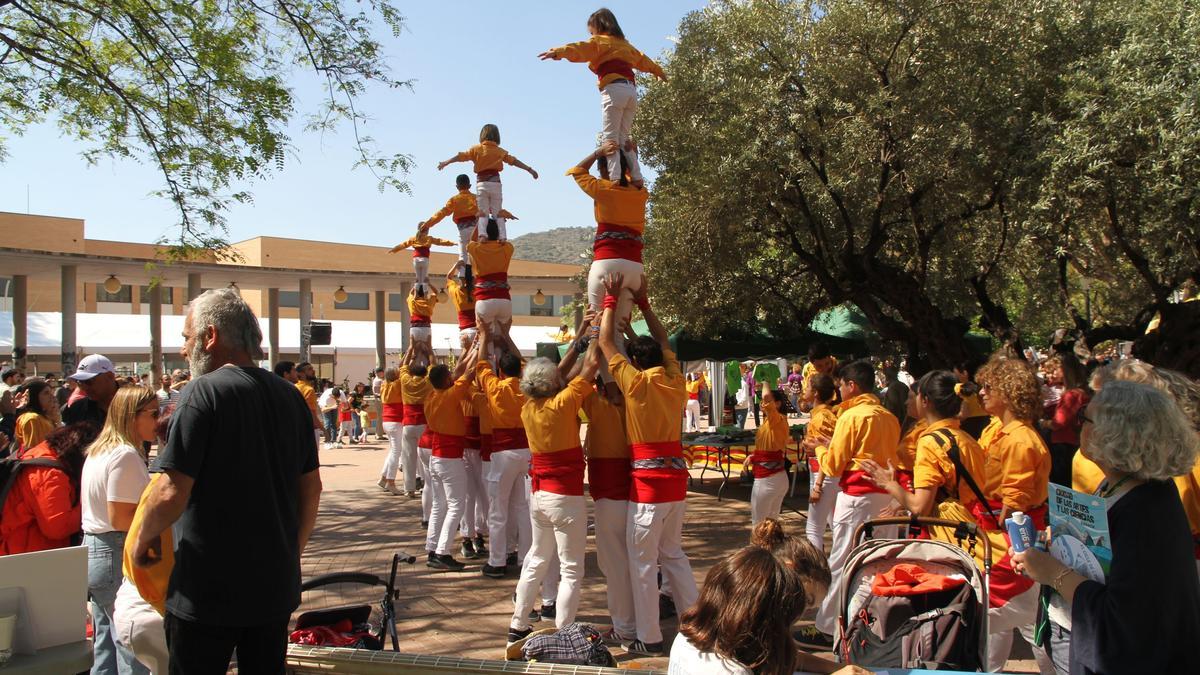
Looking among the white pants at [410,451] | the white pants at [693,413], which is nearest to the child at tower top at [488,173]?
the white pants at [410,451]

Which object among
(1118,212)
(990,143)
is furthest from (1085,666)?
(1118,212)

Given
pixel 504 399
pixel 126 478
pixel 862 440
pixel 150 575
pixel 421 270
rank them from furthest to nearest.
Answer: pixel 421 270
pixel 504 399
pixel 862 440
pixel 126 478
pixel 150 575

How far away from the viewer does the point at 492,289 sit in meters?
8.63

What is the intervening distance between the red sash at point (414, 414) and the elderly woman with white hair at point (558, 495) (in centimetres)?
521

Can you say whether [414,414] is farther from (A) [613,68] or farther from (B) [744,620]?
(B) [744,620]

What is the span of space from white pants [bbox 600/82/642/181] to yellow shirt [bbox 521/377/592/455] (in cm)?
162

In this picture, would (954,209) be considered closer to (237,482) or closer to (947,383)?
(947,383)

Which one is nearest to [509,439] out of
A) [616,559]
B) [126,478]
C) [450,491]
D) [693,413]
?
[450,491]

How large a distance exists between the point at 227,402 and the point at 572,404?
297 cm

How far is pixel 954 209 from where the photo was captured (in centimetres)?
1131

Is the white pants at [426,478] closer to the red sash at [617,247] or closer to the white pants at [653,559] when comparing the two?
the red sash at [617,247]

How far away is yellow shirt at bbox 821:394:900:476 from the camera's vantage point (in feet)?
18.4

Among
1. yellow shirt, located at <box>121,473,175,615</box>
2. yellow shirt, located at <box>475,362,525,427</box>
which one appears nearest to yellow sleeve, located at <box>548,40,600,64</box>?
yellow shirt, located at <box>475,362,525,427</box>

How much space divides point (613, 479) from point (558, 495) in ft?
1.29
